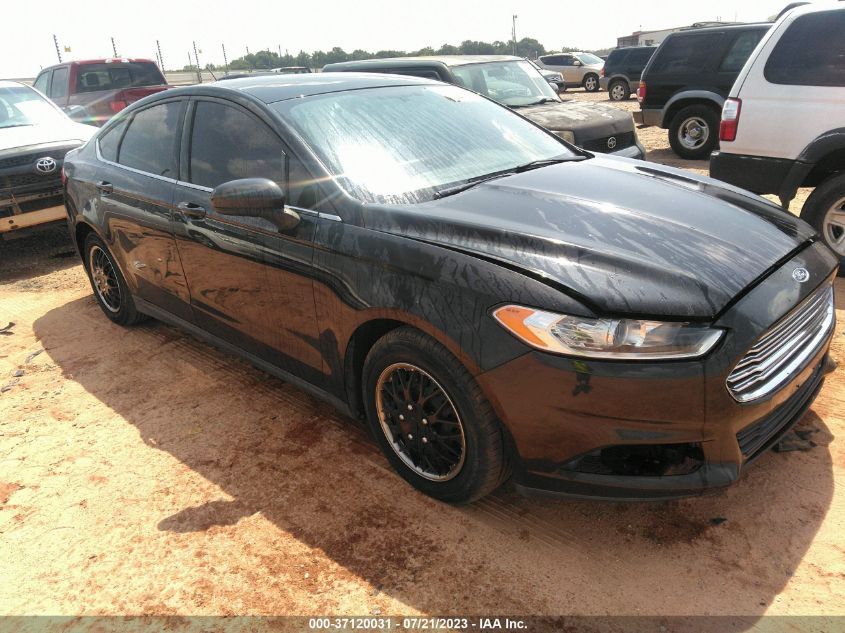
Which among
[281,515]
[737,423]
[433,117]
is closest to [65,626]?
[281,515]

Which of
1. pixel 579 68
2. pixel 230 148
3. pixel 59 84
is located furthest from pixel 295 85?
pixel 579 68

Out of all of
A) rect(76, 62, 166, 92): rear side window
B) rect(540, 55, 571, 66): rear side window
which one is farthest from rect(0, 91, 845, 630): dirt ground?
rect(540, 55, 571, 66): rear side window

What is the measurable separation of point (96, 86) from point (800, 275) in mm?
12266

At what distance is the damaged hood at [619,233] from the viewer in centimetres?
216

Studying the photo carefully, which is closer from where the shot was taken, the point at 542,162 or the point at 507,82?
the point at 542,162

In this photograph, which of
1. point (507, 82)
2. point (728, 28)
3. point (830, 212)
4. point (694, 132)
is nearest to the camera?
point (830, 212)

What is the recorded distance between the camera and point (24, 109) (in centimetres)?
758

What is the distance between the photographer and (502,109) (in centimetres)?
388

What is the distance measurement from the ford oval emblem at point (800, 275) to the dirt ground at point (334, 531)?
776mm

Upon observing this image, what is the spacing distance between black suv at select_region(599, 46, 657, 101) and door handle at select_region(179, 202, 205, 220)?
21.4 metres

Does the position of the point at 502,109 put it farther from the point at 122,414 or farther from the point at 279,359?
the point at 122,414

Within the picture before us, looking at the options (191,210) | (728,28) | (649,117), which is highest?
(728,28)

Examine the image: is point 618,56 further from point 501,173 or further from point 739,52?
point 501,173

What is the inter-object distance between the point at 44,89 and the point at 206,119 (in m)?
10.9
